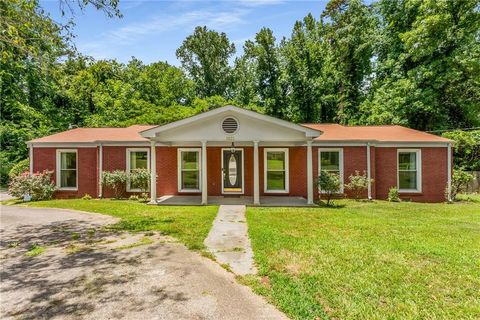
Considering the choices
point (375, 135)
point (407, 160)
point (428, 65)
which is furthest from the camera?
point (428, 65)

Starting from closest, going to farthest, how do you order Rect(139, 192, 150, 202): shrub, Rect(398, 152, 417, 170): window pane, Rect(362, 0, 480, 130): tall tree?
Rect(139, 192, 150, 202): shrub < Rect(398, 152, 417, 170): window pane < Rect(362, 0, 480, 130): tall tree

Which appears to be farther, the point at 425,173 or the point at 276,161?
the point at 276,161

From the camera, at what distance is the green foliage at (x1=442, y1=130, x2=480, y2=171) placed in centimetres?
1691

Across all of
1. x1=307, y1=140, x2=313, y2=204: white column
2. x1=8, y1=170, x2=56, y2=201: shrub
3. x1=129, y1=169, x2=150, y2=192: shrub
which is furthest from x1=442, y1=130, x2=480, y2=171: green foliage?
x1=8, y1=170, x2=56, y2=201: shrub

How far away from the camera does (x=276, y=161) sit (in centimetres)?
1348

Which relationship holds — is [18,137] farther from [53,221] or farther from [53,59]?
[53,59]

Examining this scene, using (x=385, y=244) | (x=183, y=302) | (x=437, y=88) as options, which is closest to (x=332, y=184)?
(x=385, y=244)

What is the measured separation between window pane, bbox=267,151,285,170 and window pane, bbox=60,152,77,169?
31.7 ft

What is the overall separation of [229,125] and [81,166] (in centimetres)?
783

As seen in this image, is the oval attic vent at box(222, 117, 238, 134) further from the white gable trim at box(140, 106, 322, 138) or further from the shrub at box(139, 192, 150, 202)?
the shrub at box(139, 192, 150, 202)

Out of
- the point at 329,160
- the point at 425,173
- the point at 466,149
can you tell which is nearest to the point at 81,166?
the point at 329,160

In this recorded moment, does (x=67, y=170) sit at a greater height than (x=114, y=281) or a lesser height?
greater

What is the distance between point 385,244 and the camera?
6078 millimetres

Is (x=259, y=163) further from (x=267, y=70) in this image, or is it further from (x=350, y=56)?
(x=350, y=56)
